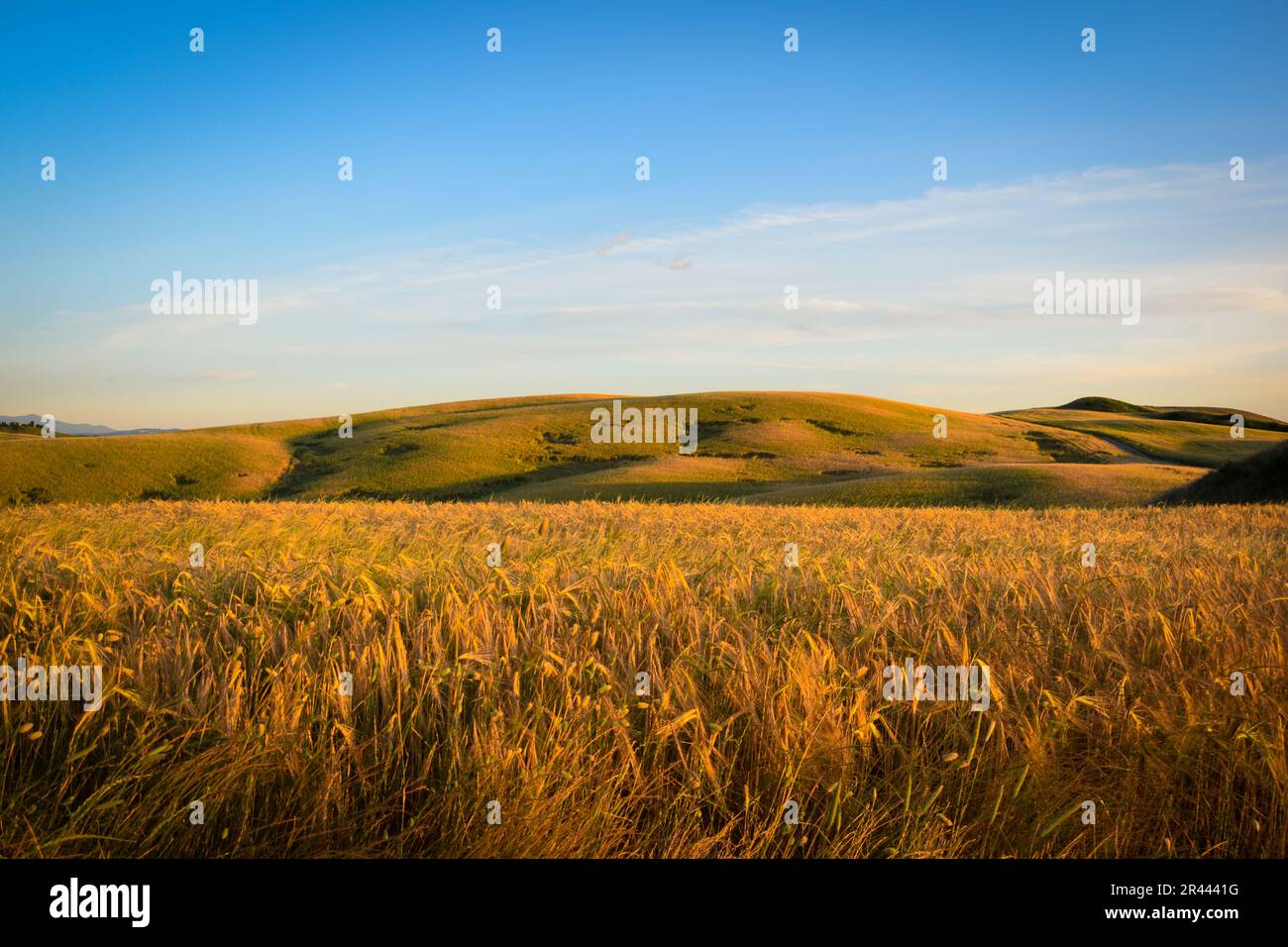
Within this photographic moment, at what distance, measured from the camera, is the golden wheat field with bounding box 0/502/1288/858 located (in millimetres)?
2959

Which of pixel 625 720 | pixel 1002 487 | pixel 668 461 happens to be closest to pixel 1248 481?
pixel 1002 487

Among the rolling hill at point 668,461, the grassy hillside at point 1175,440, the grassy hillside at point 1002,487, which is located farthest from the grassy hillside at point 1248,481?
the grassy hillside at point 1175,440

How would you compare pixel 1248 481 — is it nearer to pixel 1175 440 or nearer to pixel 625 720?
pixel 625 720

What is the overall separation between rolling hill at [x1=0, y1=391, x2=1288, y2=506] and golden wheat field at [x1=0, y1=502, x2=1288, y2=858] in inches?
1526

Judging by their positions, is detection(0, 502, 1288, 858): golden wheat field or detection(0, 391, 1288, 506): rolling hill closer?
detection(0, 502, 1288, 858): golden wheat field

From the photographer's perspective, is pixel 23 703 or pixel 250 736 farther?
pixel 23 703

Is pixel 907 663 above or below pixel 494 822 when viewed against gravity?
above

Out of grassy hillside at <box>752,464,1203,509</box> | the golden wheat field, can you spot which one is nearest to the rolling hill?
grassy hillside at <box>752,464,1203,509</box>

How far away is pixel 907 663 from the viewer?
12.8ft

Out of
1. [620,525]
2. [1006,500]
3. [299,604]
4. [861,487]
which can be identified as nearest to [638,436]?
[861,487]

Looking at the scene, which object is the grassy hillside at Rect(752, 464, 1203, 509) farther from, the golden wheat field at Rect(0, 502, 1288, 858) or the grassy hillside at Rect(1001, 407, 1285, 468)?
the golden wheat field at Rect(0, 502, 1288, 858)

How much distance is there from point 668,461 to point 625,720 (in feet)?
217
